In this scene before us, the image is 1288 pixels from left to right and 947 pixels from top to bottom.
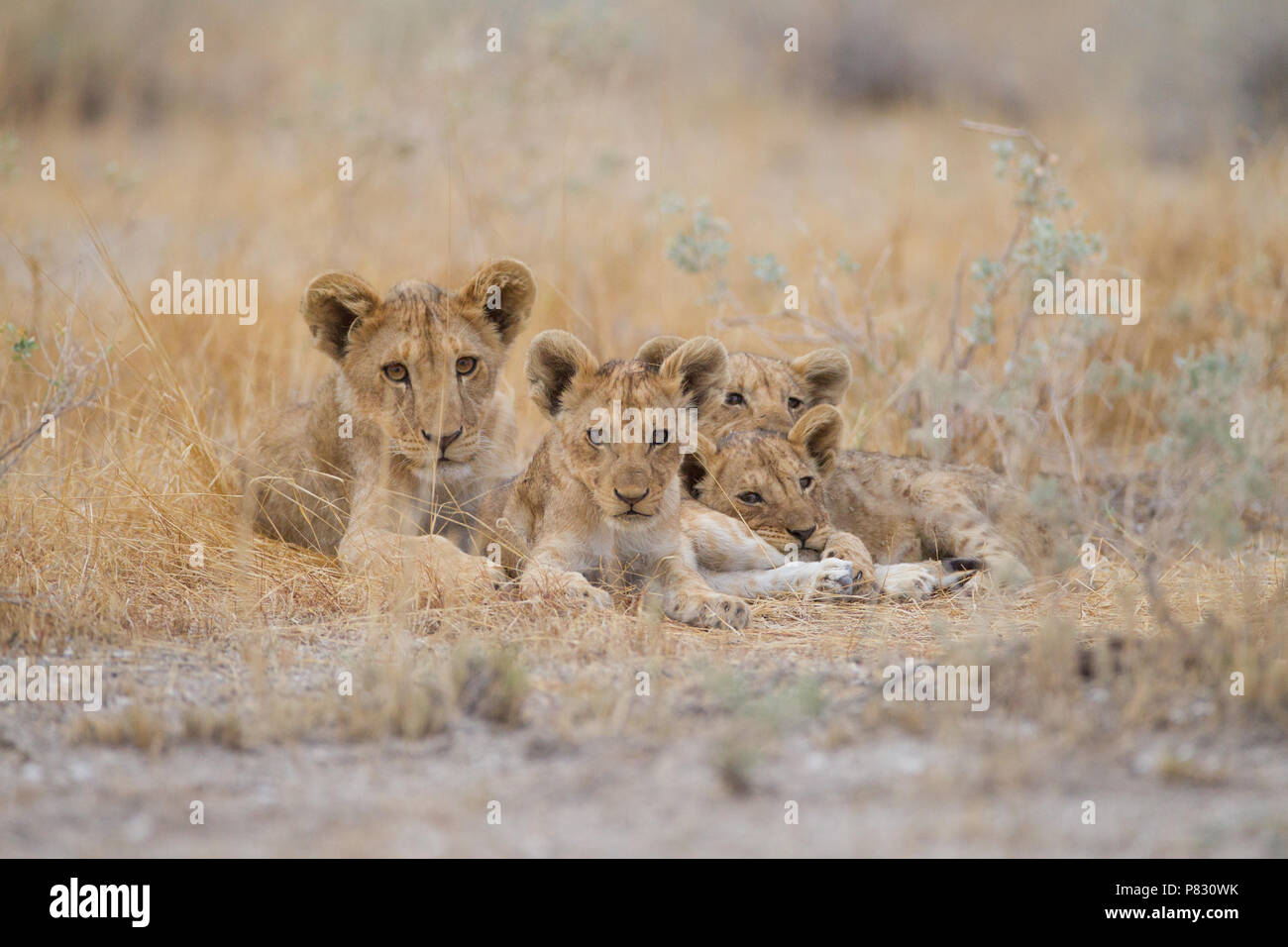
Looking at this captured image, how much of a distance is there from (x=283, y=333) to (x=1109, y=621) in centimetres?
571

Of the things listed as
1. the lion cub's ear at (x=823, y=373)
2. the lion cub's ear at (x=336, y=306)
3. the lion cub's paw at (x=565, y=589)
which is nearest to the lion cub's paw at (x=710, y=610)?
the lion cub's paw at (x=565, y=589)

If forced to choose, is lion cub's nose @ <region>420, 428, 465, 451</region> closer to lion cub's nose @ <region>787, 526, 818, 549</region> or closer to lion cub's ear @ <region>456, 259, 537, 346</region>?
lion cub's ear @ <region>456, 259, 537, 346</region>

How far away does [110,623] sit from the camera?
513 centimetres

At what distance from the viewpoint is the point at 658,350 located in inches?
239

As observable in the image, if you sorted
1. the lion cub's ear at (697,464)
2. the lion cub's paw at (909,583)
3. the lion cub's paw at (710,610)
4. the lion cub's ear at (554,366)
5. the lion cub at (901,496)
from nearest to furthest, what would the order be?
the lion cub's paw at (710,610)
the lion cub's ear at (554,366)
the lion cub's paw at (909,583)
the lion cub's ear at (697,464)
the lion cub at (901,496)

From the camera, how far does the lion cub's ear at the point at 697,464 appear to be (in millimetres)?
6426

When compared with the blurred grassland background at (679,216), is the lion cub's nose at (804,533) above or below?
below

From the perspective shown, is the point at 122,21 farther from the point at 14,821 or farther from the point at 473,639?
the point at 14,821

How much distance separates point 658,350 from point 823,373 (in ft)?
5.31

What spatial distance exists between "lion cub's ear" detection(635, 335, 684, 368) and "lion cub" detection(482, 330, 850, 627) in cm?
8

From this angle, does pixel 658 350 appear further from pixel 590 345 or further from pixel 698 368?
pixel 590 345

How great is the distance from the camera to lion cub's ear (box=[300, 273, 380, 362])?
614cm

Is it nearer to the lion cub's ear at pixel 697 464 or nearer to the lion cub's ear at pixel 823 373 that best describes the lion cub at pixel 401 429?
the lion cub's ear at pixel 697 464

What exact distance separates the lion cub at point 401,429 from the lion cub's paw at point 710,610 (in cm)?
77
